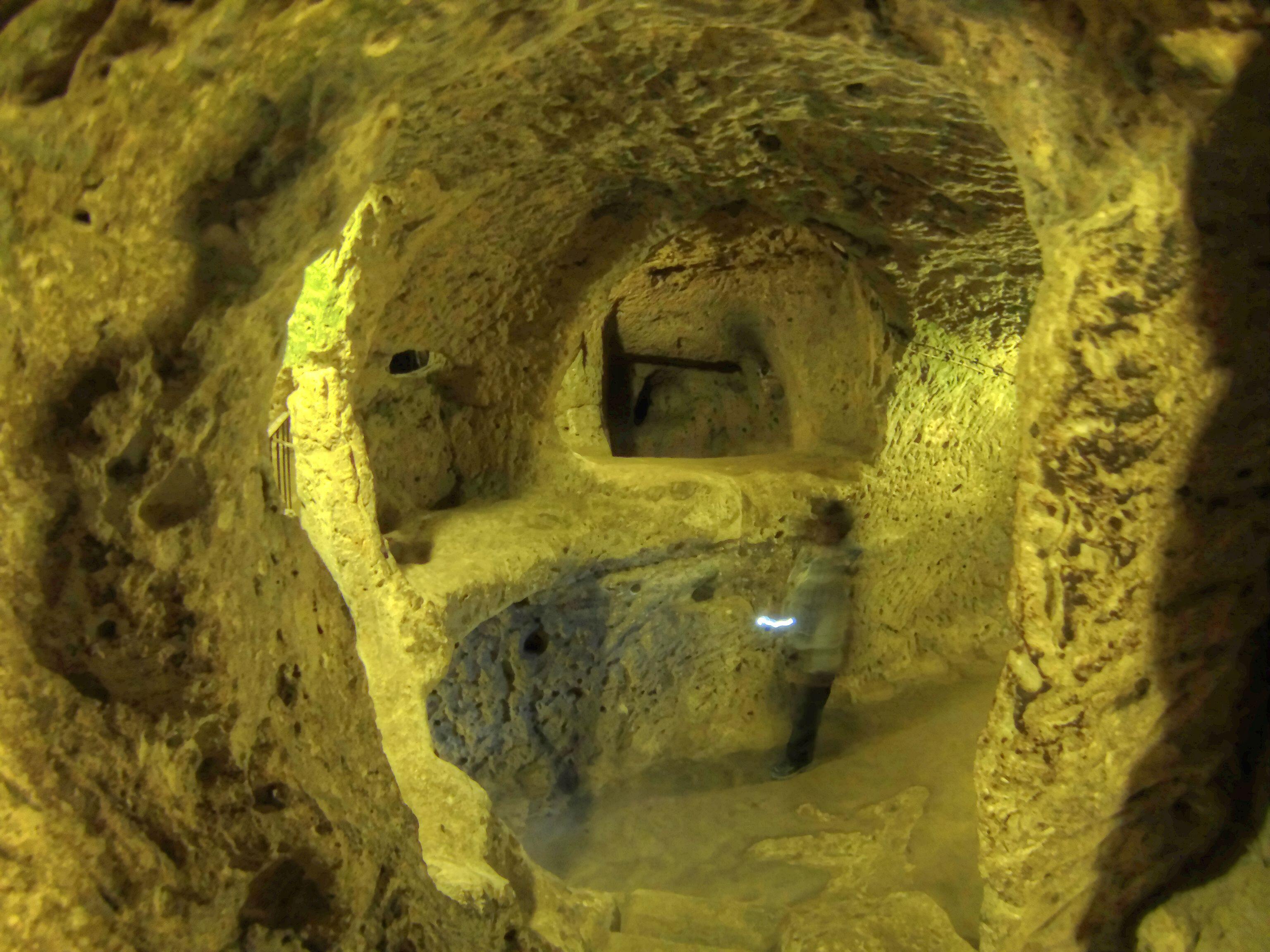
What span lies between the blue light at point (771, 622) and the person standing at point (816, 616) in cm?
2

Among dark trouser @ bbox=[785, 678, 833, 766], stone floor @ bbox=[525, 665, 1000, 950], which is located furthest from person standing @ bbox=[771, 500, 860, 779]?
stone floor @ bbox=[525, 665, 1000, 950]

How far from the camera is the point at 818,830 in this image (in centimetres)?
355

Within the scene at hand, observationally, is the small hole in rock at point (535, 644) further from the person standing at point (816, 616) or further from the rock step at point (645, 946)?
the rock step at point (645, 946)

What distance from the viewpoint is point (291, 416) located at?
2586mm

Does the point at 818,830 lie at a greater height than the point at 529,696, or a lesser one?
lesser

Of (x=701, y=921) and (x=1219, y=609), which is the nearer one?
(x=1219, y=609)

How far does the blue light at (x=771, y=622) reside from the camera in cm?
399

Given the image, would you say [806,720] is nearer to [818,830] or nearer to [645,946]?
[818,830]

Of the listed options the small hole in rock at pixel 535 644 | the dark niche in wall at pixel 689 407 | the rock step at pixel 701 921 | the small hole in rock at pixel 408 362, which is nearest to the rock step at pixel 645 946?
the rock step at pixel 701 921

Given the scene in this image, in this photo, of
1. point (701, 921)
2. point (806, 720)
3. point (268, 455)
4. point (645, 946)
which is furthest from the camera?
point (806, 720)

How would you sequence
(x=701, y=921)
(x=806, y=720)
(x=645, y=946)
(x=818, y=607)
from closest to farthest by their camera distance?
(x=645, y=946) < (x=701, y=921) < (x=818, y=607) < (x=806, y=720)

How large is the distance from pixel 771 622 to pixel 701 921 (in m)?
1.50

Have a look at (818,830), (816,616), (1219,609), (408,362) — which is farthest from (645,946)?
(408,362)

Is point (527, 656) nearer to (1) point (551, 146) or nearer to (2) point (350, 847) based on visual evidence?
(1) point (551, 146)
